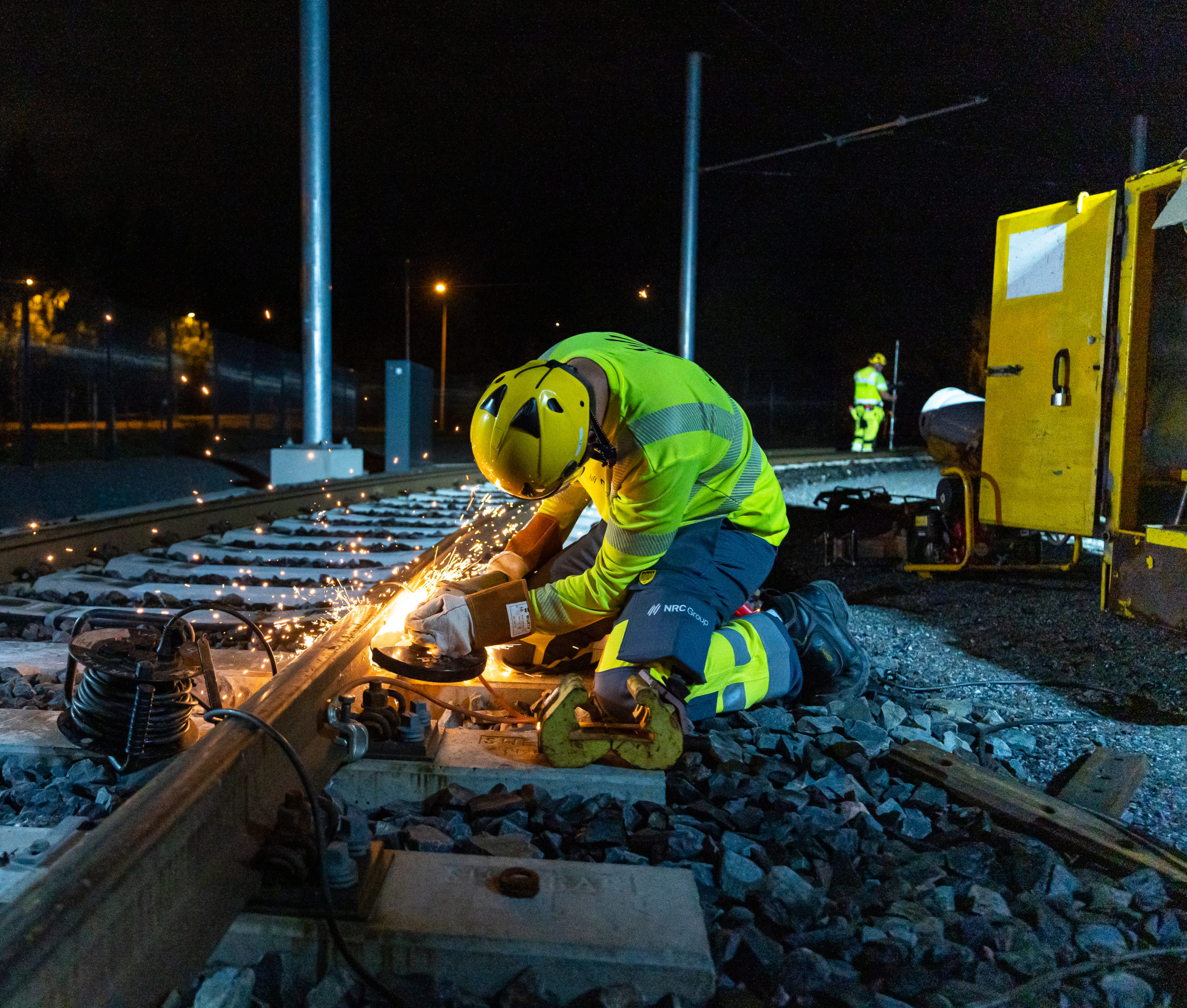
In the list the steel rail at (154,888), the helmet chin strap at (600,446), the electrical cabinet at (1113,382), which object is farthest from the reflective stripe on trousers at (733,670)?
the electrical cabinet at (1113,382)

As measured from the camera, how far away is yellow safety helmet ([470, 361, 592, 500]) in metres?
2.77

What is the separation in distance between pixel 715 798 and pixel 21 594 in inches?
148

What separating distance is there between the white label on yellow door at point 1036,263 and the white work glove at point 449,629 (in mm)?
4783

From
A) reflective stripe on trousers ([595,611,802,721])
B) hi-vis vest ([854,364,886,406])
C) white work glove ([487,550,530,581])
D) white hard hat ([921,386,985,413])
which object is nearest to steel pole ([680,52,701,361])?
hi-vis vest ([854,364,886,406])

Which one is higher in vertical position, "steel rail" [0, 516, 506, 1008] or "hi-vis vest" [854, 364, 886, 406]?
"hi-vis vest" [854, 364, 886, 406]

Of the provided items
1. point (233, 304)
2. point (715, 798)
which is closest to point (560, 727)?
point (715, 798)

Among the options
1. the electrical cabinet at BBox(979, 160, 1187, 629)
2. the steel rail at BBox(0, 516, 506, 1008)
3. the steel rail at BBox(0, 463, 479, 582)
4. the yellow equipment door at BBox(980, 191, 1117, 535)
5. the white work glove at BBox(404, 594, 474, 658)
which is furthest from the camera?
the yellow equipment door at BBox(980, 191, 1117, 535)

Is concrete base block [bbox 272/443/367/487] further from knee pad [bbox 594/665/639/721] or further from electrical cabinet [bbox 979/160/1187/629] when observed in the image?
knee pad [bbox 594/665/639/721]

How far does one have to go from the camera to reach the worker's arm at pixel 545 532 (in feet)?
13.1

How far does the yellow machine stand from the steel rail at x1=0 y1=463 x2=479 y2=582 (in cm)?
577

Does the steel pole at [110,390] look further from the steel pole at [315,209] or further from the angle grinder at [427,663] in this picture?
the angle grinder at [427,663]

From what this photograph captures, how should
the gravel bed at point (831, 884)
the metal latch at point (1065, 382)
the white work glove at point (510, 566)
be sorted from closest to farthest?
the gravel bed at point (831, 884) < the white work glove at point (510, 566) < the metal latch at point (1065, 382)

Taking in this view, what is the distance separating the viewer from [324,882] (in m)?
1.65

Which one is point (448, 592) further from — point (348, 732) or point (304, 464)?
point (304, 464)
